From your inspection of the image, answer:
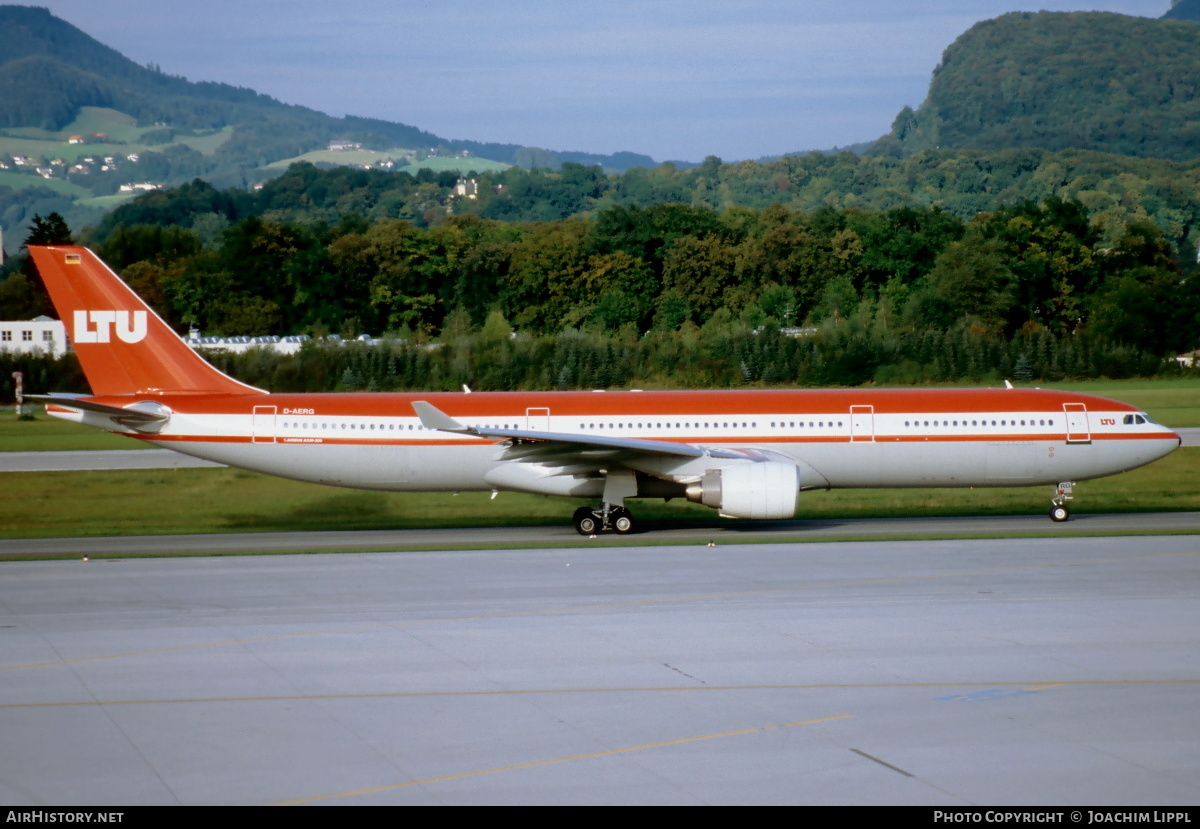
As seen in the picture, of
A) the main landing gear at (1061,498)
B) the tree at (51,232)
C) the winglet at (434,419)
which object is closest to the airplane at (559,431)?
the main landing gear at (1061,498)

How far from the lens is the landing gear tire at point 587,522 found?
94.2 feet

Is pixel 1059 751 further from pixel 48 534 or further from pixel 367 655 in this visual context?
pixel 48 534

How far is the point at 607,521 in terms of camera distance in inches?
1131

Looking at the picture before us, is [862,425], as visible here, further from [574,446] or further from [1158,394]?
[1158,394]

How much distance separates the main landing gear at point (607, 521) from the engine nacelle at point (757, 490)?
8.39ft

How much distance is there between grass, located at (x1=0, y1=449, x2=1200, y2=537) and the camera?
32.2 meters

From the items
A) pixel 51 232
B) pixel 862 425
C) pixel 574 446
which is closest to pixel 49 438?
pixel 574 446

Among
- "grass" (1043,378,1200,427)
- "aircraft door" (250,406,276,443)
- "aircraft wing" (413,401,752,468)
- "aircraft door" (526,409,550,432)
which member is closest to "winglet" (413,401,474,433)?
"aircraft wing" (413,401,752,468)

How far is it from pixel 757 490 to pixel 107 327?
49.6ft

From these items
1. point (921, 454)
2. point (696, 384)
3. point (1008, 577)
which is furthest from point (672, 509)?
point (696, 384)

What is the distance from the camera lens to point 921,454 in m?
29.0

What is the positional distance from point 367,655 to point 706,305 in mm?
78554

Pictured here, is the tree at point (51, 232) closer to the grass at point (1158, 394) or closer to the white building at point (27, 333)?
the white building at point (27, 333)

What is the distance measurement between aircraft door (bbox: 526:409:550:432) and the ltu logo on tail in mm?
8984
